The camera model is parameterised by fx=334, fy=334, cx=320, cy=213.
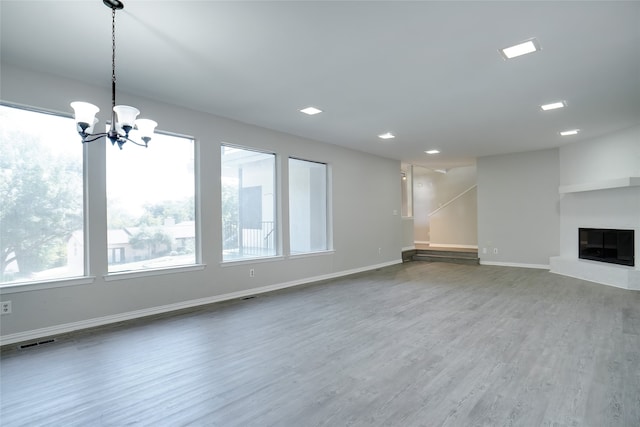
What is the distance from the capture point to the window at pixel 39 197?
3.40m

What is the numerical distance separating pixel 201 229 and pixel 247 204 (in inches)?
38.7

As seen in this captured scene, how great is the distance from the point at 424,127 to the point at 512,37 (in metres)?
2.86

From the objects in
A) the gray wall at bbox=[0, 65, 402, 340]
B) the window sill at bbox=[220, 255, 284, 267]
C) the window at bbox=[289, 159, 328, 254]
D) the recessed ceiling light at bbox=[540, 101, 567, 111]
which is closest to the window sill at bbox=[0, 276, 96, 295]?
the gray wall at bbox=[0, 65, 402, 340]

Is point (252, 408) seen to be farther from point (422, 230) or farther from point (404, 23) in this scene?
point (422, 230)

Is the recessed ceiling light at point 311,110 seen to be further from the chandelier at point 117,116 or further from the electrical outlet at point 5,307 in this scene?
the electrical outlet at point 5,307

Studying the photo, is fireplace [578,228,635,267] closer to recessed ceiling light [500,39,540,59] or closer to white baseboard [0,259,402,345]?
recessed ceiling light [500,39,540,59]

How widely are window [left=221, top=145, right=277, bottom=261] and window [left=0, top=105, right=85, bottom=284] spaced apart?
1894mm

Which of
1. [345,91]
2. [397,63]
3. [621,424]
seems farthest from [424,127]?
[621,424]

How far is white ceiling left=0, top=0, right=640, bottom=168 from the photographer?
98.3 inches

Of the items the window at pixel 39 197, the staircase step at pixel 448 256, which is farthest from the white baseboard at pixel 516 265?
the window at pixel 39 197

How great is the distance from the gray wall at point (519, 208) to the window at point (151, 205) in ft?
23.1

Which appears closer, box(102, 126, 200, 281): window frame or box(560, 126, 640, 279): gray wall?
box(102, 126, 200, 281): window frame

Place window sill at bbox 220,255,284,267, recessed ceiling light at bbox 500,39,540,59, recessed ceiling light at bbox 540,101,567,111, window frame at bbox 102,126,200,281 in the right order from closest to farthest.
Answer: recessed ceiling light at bbox 500,39,540,59 < window frame at bbox 102,126,200,281 < recessed ceiling light at bbox 540,101,567,111 < window sill at bbox 220,255,284,267

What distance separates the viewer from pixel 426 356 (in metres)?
2.98
